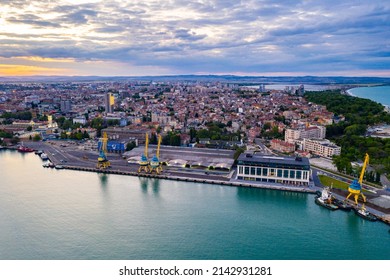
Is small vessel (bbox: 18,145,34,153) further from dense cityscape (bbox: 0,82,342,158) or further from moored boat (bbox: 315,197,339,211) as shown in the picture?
moored boat (bbox: 315,197,339,211)

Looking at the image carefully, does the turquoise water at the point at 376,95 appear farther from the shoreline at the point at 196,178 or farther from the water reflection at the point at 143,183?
the water reflection at the point at 143,183

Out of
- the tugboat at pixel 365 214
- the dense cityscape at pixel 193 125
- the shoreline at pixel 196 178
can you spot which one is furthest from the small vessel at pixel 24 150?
the tugboat at pixel 365 214

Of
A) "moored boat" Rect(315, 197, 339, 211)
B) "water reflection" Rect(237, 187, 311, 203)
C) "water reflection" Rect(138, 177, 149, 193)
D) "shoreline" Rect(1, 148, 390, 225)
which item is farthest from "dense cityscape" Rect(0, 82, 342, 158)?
"moored boat" Rect(315, 197, 339, 211)

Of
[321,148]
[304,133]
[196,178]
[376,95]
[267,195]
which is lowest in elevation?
[267,195]

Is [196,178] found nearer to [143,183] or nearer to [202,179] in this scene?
[202,179]

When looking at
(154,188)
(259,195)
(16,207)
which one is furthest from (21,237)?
(259,195)

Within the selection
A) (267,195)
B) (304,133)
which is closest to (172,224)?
(267,195)
